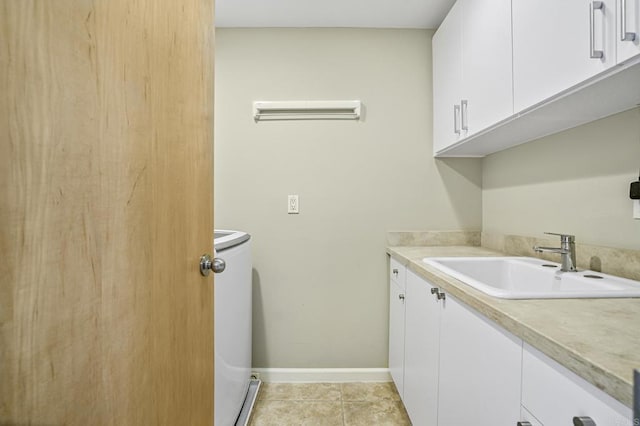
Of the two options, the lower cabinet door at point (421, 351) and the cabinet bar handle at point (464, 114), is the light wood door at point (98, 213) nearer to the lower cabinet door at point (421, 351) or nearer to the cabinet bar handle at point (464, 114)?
the lower cabinet door at point (421, 351)

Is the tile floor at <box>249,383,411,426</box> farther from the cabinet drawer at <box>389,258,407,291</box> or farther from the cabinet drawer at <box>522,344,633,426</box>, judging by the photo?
the cabinet drawer at <box>522,344,633,426</box>

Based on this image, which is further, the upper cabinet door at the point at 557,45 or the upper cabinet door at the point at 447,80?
the upper cabinet door at the point at 447,80

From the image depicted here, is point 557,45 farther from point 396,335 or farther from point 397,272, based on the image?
point 396,335

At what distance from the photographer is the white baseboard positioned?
6.83ft

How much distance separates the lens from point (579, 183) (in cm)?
131

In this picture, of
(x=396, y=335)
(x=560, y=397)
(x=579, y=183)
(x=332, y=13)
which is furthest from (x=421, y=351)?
(x=332, y=13)

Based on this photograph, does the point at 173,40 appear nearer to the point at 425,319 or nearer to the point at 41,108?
the point at 41,108

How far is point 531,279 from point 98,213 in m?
1.56

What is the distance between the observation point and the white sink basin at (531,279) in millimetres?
855

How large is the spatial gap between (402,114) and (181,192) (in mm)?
1739

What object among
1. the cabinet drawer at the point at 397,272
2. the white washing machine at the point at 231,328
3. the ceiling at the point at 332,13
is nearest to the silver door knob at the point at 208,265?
the white washing machine at the point at 231,328

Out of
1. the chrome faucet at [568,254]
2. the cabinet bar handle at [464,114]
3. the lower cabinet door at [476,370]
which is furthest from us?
the cabinet bar handle at [464,114]

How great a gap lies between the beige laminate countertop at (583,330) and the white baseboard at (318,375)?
4.49 feet

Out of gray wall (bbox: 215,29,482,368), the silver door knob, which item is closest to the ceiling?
gray wall (bbox: 215,29,482,368)
